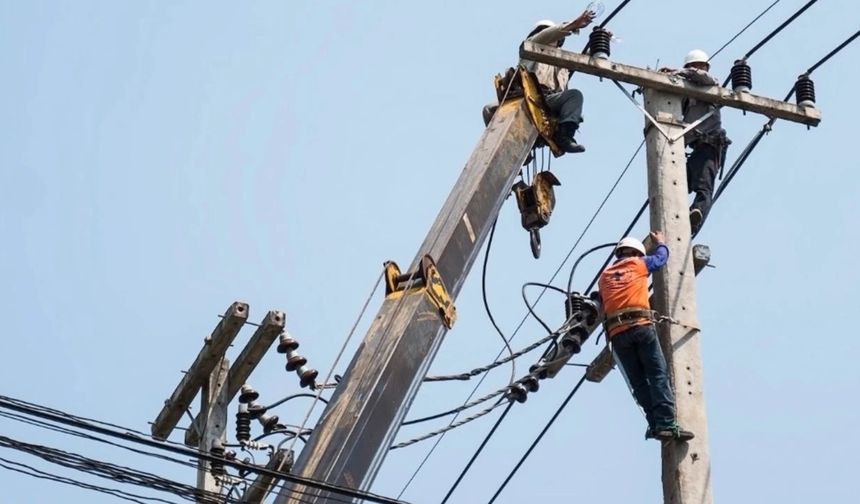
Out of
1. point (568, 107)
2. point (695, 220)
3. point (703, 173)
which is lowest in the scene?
point (695, 220)

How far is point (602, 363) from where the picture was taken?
12.6 metres

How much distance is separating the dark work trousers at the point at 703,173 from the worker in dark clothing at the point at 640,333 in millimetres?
1755

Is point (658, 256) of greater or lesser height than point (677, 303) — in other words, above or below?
above

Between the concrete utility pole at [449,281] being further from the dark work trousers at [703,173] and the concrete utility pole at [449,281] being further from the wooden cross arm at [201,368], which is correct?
the wooden cross arm at [201,368]

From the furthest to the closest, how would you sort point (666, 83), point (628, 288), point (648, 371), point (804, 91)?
point (804, 91)
point (666, 83)
point (628, 288)
point (648, 371)

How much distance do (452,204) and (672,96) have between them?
1.71m

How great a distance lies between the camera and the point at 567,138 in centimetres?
1337

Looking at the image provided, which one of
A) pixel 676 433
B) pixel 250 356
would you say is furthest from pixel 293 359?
pixel 676 433

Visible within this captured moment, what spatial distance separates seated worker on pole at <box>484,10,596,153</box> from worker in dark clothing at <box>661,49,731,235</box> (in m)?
0.75

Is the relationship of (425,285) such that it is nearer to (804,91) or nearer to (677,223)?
(677,223)

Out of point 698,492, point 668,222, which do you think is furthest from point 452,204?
point 698,492

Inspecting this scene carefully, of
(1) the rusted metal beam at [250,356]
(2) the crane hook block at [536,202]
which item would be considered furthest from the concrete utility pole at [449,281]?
(1) the rusted metal beam at [250,356]

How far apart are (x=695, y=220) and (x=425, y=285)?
2.64 metres

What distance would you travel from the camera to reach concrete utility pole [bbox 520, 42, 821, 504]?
11.1 meters
